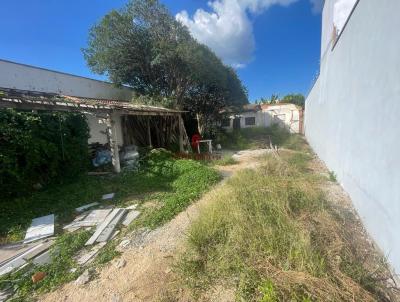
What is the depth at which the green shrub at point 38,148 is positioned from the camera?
467 centimetres

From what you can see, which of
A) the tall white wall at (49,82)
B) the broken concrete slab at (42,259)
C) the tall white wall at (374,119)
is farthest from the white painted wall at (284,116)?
the broken concrete slab at (42,259)

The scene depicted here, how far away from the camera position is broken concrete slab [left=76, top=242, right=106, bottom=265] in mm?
2967

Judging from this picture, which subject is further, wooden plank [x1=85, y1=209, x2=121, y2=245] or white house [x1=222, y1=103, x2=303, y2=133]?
white house [x1=222, y1=103, x2=303, y2=133]

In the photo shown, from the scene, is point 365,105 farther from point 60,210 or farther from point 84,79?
point 84,79

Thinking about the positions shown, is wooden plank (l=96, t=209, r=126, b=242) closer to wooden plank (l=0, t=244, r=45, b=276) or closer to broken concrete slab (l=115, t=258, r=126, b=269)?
broken concrete slab (l=115, t=258, r=126, b=269)

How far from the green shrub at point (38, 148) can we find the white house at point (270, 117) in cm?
1394

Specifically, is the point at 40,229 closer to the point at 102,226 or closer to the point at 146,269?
the point at 102,226

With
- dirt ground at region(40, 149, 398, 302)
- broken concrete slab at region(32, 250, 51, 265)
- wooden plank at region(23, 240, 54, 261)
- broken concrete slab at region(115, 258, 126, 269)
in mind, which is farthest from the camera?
wooden plank at region(23, 240, 54, 261)

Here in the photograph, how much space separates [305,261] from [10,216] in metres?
5.12

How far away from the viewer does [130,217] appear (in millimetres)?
4242

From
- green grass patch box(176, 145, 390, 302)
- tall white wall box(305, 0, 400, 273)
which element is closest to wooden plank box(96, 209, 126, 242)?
green grass patch box(176, 145, 390, 302)

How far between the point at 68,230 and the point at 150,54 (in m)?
9.89

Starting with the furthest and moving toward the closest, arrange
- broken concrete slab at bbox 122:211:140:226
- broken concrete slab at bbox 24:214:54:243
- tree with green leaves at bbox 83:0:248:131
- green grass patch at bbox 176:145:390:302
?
tree with green leaves at bbox 83:0:248:131, broken concrete slab at bbox 122:211:140:226, broken concrete slab at bbox 24:214:54:243, green grass patch at bbox 176:145:390:302

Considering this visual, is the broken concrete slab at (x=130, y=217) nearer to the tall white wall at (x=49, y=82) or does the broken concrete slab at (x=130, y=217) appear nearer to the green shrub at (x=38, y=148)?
the green shrub at (x=38, y=148)
